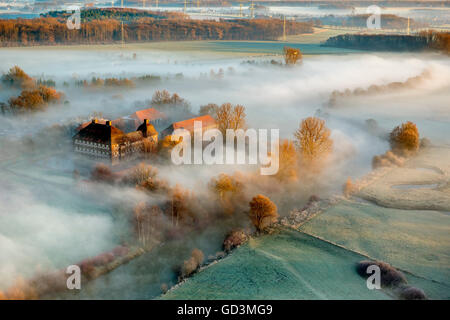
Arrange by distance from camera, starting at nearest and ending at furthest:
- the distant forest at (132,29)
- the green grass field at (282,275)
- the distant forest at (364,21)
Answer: the green grass field at (282,275) < the distant forest at (132,29) < the distant forest at (364,21)

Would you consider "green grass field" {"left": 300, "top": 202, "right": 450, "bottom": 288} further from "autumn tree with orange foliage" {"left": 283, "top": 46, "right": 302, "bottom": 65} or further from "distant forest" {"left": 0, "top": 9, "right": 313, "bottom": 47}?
"distant forest" {"left": 0, "top": 9, "right": 313, "bottom": 47}

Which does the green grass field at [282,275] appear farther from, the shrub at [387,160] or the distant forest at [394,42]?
the distant forest at [394,42]

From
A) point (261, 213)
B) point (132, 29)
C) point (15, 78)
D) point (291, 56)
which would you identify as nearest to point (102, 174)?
point (261, 213)

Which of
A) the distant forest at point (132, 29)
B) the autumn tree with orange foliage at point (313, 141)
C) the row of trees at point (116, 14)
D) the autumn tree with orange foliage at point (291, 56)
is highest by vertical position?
the row of trees at point (116, 14)

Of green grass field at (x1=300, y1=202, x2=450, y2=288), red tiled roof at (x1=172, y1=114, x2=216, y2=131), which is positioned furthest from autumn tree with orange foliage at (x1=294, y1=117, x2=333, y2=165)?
red tiled roof at (x1=172, y1=114, x2=216, y2=131)

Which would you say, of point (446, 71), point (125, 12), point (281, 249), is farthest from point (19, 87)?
point (446, 71)

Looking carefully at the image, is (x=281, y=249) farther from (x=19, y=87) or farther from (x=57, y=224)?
(x=19, y=87)

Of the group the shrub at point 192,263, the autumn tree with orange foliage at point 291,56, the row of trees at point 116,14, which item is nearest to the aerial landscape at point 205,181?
the shrub at point 192,263
